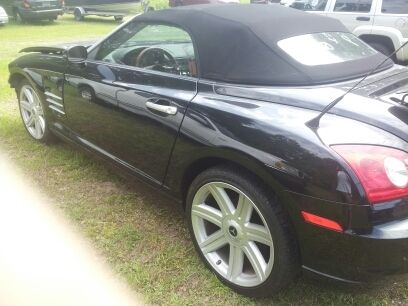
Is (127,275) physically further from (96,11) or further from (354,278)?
(96,11)

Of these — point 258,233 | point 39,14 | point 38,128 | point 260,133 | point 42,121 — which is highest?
point 260,133

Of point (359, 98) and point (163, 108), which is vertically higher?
point (359, 98)

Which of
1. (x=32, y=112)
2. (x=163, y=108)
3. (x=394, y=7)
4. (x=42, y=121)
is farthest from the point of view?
(x=394, y=7)

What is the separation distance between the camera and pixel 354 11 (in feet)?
25.4

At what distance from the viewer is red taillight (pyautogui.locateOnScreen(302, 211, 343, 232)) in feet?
6.13

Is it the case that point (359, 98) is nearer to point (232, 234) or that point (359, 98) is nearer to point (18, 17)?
point (232, 234)

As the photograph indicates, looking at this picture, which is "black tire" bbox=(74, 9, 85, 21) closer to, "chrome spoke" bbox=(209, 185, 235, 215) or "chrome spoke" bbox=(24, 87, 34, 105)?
"chrome spoke" bbox=(24, 87, 34, 105)

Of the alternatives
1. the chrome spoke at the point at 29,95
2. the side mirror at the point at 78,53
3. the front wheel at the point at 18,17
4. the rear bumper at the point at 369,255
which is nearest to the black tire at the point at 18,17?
the front wheel at the point at 18,17

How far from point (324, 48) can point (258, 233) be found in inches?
49.9

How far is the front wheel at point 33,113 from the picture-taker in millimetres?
4328

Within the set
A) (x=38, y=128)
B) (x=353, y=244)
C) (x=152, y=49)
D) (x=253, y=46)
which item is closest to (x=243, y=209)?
(x=353, y=244)

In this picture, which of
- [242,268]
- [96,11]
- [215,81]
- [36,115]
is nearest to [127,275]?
[242,268]

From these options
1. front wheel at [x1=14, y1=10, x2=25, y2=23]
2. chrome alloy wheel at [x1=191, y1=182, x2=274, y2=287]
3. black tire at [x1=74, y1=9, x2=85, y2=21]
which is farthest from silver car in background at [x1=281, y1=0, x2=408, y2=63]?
front wheel at [x1=14, y1=10, x2=25, y2=23]

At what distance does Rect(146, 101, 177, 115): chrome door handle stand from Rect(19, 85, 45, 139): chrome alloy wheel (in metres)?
1.99
